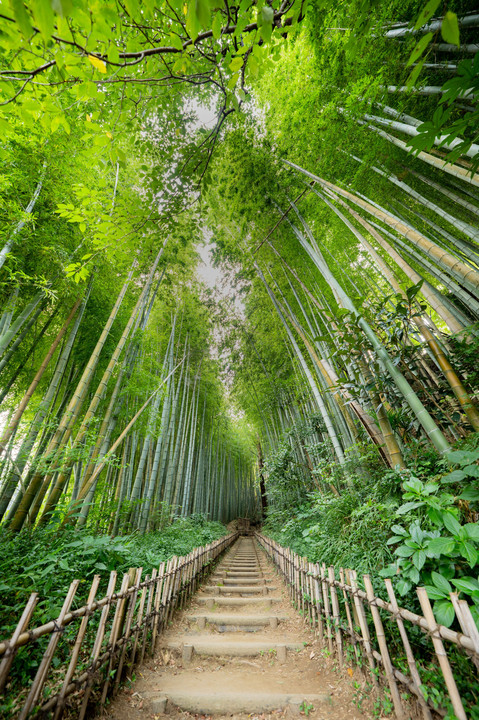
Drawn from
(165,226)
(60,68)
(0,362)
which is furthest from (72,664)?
(0,362)

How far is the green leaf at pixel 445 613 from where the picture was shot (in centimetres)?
105

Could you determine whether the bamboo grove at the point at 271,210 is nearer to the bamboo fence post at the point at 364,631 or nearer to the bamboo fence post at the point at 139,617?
the bamboo fence post at the point at 364,631

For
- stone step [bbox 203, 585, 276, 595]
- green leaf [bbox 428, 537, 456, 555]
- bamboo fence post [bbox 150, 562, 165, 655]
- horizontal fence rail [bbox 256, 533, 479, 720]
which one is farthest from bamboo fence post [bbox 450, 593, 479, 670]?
stone step [bbox 203, 585, 276, 595]

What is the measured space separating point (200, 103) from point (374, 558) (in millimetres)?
4223

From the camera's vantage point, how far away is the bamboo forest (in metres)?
1.09

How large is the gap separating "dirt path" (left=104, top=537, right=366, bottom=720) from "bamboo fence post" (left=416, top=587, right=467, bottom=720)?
0.70 meters

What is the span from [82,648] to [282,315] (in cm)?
388

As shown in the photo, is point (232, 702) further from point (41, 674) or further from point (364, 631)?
point (41, 674)

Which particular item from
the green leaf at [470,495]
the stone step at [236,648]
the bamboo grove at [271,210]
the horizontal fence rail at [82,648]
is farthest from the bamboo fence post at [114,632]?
the green leaf at [470,495]

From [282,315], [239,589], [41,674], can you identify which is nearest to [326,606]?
[41,674]

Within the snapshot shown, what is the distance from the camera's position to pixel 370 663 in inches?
56.7

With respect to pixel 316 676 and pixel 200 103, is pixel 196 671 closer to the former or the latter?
pixel 316 676

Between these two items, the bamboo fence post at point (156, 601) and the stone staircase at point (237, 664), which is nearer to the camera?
the stone staircase at point (237, 664)

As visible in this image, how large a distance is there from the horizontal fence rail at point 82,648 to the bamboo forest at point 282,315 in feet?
0.04
